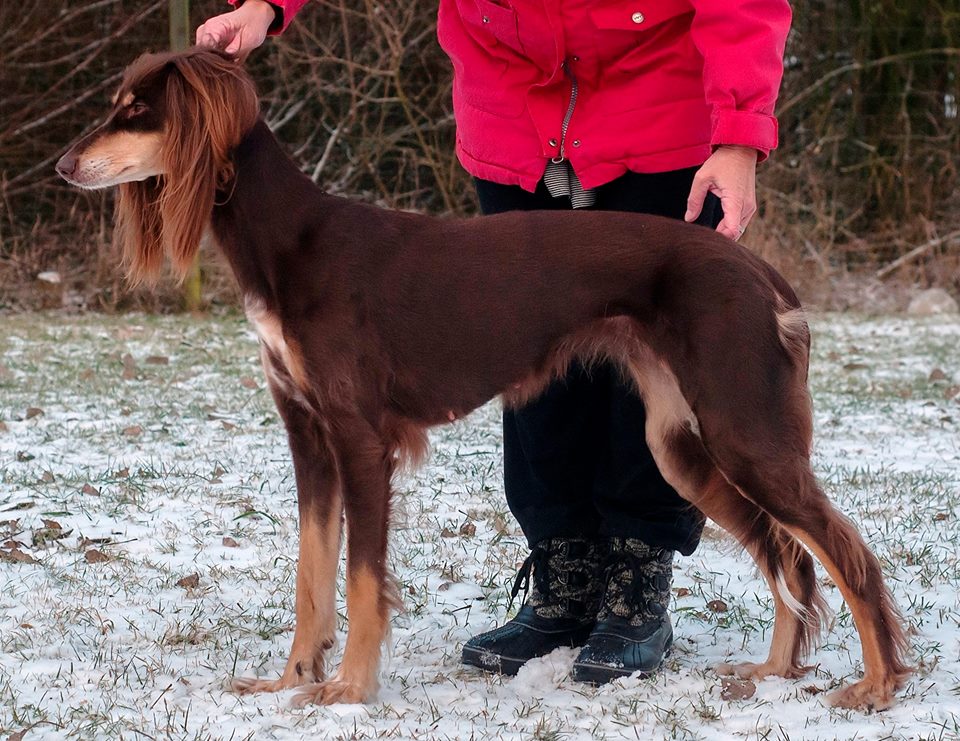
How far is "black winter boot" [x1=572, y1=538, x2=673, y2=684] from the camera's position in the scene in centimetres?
314

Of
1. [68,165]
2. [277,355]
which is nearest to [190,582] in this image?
[277,355]

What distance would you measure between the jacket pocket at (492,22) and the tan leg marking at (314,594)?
1.26 meters

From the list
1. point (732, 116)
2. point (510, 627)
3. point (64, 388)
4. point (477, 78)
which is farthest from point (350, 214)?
point (64, 388)

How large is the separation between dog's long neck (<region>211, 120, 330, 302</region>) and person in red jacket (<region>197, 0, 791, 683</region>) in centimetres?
30

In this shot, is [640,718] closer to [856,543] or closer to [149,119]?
[856,543]

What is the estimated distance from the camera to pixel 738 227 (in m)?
2.98

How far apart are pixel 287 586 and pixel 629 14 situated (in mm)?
1951

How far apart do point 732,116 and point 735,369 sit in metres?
0.60

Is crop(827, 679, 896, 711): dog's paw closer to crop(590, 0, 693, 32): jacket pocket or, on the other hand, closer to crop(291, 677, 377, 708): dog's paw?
crop(291, 677, 377, 708): dog's paw

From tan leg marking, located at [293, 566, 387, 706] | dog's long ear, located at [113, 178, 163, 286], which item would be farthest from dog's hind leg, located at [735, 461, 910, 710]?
dog's long ear, located at [113, 178, 163, 286]

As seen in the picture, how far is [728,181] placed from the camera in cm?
A: 290

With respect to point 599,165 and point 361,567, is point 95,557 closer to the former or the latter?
point 361,567

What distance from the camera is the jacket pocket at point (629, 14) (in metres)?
3.03

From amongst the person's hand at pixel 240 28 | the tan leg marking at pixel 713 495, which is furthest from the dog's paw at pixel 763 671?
the person's hand at pixel 240 28
